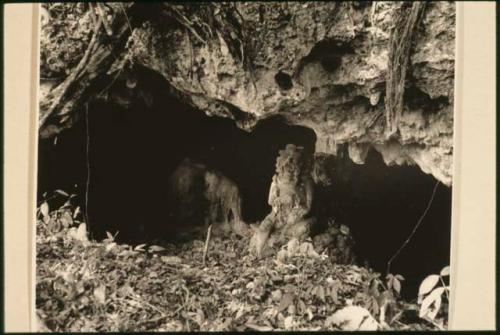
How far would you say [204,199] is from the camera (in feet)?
6.43

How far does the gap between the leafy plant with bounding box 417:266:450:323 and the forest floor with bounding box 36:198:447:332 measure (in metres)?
0.03

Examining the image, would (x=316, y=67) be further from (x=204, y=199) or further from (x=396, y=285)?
(x=396, y=285)

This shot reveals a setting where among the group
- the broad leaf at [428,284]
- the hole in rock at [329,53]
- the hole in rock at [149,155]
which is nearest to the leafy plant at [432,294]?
the broad leaf at [428,284]

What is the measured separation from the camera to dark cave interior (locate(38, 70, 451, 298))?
6.24ft

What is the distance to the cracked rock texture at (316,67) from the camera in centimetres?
185

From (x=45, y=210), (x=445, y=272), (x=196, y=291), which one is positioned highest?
(x=45, y=210)

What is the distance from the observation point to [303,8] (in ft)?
6.05

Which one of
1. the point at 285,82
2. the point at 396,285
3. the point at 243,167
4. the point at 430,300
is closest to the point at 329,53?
the point at 285,82

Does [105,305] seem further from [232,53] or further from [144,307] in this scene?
[232,53]

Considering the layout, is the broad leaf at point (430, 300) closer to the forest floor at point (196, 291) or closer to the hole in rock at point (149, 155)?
the forest floor at point (196, 291)

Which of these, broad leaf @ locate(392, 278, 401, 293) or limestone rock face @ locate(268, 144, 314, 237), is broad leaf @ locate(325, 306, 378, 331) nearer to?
broad leaf @ locate(392, 278, 401, 293)

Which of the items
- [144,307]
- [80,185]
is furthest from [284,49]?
[144,307]

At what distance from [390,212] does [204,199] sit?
823 millimetres

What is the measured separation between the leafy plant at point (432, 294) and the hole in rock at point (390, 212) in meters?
0.03
